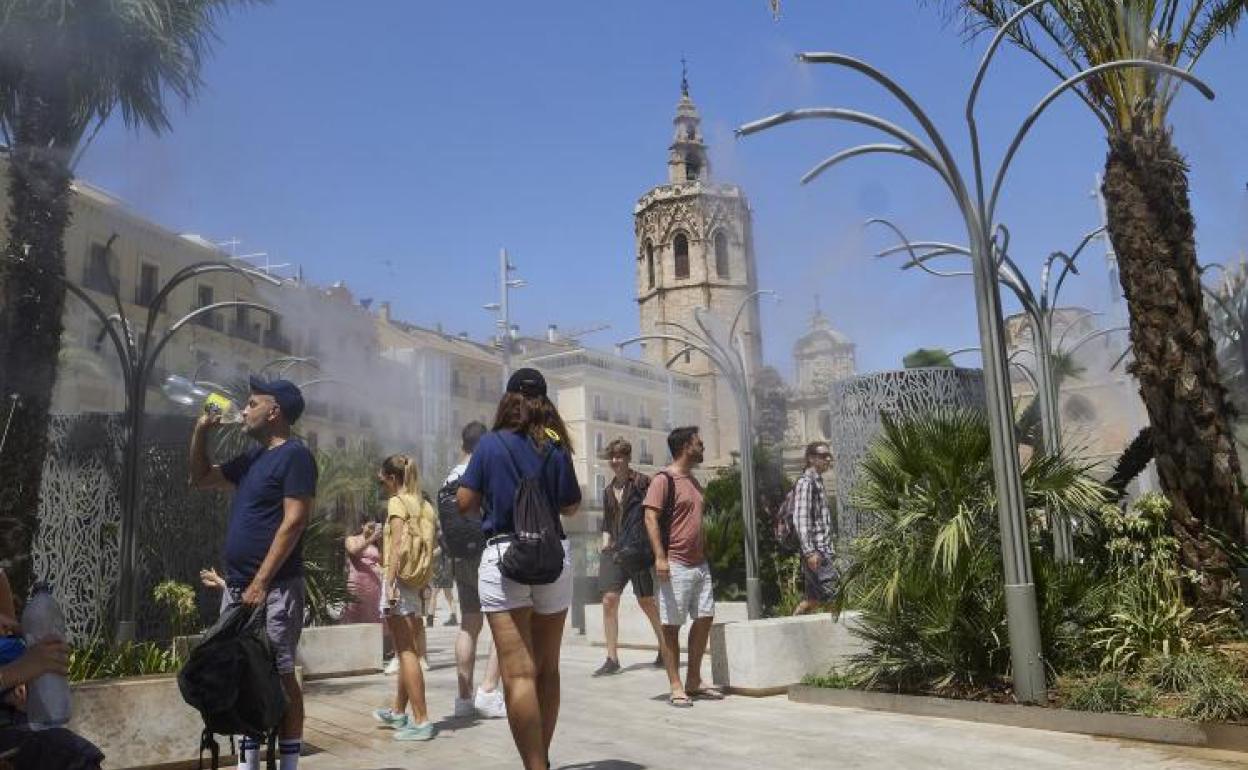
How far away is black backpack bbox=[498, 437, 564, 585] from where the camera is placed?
3916 millimetres

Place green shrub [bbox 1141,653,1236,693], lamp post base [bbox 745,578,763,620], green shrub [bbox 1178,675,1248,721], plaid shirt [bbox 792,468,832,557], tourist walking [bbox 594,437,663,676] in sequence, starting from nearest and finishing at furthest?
green shrub [bbox 1178,675,1248,721] → green shrub [bbox 1141,653,1236,693] → tourist walking [bbox 594,437,663,676] → plaid shirt [bbox 792,468,832,557] → lamp post base [bbox 745,578,763,620]

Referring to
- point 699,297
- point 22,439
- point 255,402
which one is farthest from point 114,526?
point 699,297

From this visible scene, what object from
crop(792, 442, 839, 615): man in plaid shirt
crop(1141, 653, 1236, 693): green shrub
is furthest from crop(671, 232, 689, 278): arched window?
crop(1141, 653, 1236, 693): green shrub

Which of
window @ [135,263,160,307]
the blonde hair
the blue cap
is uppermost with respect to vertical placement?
window @ [135,263,160,307]

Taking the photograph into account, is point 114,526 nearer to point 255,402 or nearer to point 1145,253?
point 255,402

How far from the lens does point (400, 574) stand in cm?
582

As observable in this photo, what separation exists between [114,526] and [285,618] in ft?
18.2

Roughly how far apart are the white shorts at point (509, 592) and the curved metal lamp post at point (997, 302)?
303cm

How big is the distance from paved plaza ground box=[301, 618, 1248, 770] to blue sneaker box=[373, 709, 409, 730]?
7cm

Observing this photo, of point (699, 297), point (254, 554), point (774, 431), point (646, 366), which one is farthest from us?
point (646, 366)

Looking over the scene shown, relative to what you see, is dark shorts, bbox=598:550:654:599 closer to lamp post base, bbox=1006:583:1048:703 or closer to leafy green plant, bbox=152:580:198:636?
lamp post base, bbox=1006:583:1048:703

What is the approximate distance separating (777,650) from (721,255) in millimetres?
71528

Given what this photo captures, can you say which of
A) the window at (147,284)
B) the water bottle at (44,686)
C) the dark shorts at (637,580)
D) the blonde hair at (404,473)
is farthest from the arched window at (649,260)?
the water bottle at (44,686)

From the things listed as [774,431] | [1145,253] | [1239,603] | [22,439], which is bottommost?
[1239,603]
